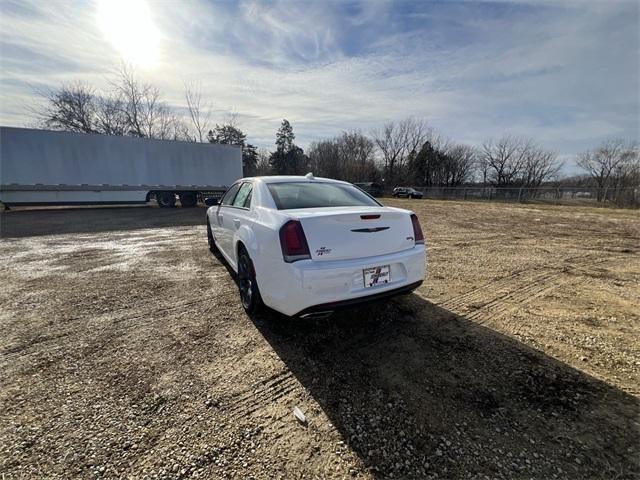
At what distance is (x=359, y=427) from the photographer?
1800mm

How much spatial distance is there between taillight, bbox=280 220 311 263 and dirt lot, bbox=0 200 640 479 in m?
0.90

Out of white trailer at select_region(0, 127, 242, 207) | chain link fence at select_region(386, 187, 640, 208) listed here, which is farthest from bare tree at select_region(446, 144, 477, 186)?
white trailer at select_region(0, 127, 242, 207)

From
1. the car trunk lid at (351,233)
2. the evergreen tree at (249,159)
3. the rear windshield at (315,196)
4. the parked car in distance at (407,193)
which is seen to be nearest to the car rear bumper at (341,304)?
the car trunk lid at (351,233)

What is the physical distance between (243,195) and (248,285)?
1.42 m

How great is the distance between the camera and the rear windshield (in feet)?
10.2

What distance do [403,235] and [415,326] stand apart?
99 centimetres

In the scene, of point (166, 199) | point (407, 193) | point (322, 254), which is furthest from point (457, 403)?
point (407, 193)

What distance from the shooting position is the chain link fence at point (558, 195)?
20947 millimetres

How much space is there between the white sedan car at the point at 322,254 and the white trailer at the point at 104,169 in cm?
1569

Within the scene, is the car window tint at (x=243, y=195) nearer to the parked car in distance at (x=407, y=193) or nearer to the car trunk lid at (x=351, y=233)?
the car trunk lid at (x=351, y=233)

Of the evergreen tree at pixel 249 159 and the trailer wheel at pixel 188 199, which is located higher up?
the evergreen tree at pixel 249 159

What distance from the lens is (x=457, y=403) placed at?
6.46 ft

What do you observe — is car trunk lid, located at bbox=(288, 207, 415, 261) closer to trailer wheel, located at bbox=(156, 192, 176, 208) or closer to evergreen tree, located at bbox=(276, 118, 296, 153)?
trailer wheel, located at bbox=(156, 192, 176, 208)

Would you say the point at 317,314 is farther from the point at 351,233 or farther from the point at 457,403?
the point at 457,403
